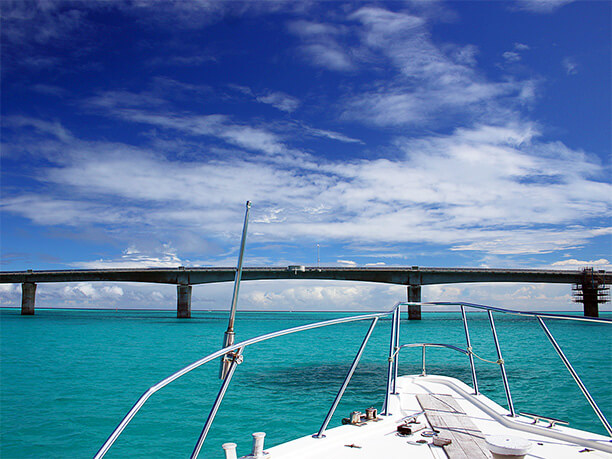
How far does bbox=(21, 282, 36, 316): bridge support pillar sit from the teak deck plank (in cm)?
12231

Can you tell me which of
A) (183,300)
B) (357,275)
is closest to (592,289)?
(357,275)

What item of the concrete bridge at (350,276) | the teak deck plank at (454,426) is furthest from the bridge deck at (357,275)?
the teak deck plank at (454,426)

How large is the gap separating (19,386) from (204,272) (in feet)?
204

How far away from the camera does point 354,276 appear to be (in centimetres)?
7912

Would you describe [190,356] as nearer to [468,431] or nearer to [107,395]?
[107,395]

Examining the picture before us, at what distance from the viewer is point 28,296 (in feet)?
366

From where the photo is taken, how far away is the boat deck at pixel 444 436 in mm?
5848

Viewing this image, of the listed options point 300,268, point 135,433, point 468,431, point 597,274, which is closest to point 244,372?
point 135,433

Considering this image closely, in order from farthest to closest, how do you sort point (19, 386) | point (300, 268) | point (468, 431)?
point (300, 268)
point (19, 386)
point (468, 431)

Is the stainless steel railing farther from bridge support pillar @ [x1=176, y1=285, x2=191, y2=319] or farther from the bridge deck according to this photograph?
bridge support pillar @ [x1=176, y1=285, x2=191, y2=319]

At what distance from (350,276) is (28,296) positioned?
9022 cm

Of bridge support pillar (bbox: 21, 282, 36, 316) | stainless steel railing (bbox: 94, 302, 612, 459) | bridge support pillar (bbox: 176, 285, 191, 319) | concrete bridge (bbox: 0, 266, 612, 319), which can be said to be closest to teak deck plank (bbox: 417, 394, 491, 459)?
stainless steel railing (bbox: 94, 302, 612, 459)

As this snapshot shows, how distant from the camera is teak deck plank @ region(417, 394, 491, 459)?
231 inches

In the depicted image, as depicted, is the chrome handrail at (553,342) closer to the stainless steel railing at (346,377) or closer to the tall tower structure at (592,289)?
the stainless steel railing at (346,377)
